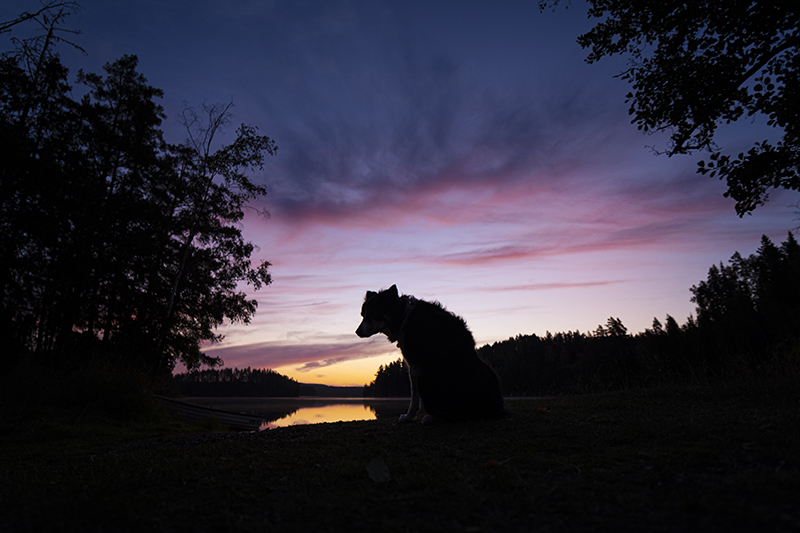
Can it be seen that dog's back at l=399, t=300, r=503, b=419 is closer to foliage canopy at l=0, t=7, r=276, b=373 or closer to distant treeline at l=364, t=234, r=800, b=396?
foliage canopy at l=0, t=7, r=276, b=373

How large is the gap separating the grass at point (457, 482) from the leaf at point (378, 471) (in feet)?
0.04

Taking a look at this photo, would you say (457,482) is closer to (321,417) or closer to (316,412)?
(321,417)

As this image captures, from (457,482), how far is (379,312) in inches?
131

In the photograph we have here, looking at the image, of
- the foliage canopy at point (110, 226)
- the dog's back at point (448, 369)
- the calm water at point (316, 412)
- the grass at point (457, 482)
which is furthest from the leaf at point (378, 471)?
the foliage canopy at point (110, 226)

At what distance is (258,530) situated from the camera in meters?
1.88

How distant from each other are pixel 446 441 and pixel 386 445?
61 cm

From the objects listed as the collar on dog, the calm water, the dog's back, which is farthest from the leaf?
the calm water

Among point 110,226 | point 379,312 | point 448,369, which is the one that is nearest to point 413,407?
point 448,369

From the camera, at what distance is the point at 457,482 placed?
8.21 feet

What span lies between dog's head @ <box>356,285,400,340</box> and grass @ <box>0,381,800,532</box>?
166 cm

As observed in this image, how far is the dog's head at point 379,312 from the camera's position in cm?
565

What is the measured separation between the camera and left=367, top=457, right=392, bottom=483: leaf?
2648 mm

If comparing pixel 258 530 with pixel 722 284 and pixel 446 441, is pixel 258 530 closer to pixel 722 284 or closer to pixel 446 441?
pixel 446 441

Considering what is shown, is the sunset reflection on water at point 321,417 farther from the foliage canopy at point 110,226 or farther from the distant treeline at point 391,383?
the distant treeline at point 391,383
